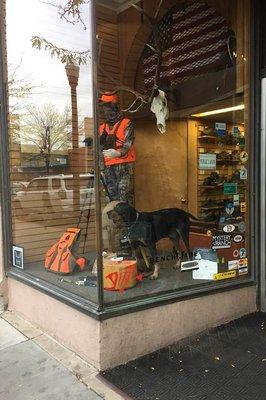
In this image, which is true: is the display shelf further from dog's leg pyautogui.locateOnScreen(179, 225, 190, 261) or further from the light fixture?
dog's leg pyautogui.locateOnScreen(179, 225, 190, 261)

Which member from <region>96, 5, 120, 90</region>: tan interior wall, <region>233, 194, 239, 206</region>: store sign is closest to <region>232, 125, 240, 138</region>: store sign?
<region>233, 194, 239, 206</region>: store sign

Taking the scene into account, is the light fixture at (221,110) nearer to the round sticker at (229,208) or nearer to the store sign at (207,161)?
the store sign at (207,161)

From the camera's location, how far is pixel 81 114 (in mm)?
4062

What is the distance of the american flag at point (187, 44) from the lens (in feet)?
14.7

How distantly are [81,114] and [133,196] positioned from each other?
3.37 ft

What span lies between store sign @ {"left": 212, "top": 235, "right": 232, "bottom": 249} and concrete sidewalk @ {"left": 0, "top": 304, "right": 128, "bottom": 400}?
66.3 inches

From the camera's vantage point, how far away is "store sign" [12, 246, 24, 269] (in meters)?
4.33

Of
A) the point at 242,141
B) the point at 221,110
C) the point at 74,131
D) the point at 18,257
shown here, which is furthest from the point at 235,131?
the point at 18,257

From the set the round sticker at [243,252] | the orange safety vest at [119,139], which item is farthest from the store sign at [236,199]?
the orange safety vest at [119,139]

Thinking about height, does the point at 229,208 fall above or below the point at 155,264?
above

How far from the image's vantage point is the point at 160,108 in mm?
4516

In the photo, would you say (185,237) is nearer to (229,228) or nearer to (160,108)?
(229,228)

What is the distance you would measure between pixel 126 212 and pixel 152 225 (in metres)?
0.33

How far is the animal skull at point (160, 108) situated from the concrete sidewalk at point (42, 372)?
8.68 ft
